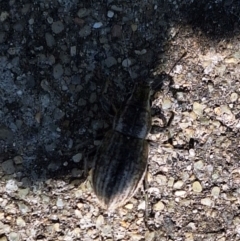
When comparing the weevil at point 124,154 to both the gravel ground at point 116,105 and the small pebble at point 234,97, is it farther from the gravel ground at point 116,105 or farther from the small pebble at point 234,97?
the small pebble at point 234,97

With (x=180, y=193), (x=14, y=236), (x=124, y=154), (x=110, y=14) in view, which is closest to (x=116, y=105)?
(x=124, y=154)

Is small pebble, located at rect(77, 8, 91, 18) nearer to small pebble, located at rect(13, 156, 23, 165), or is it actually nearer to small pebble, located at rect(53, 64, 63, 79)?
small pebble, located at rect(53, 64, 63, 79)

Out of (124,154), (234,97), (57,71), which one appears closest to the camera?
(124,154)

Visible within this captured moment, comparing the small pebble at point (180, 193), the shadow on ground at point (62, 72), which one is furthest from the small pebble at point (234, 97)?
the small pebble at point (180, 193)

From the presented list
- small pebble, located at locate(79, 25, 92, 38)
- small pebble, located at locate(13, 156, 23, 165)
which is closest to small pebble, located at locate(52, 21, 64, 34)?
small pebble, located at locate(79, 25, 92, 38)

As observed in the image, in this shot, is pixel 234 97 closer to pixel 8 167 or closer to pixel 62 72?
pixel 62 72

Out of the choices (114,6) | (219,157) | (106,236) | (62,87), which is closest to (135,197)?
(106,236)

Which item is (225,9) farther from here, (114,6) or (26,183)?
(26,183)
